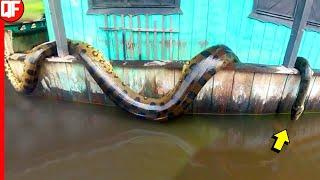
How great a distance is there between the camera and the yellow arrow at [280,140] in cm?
526

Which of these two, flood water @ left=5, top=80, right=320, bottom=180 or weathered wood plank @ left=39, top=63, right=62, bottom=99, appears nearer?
flood water @ left=5, top=80, right=320, bottom=180

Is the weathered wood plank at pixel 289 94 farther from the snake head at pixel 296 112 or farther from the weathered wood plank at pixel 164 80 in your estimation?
the weathered wood plank at pixel 164 80

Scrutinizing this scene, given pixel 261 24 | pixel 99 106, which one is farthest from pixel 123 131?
pixel 261 24

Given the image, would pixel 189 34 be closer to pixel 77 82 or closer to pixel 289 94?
pixel 289 94

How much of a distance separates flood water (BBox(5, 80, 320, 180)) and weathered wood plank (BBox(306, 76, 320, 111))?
17 cm

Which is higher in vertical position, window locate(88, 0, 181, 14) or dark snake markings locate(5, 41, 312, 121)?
window locate(88, 0, 181, 14)

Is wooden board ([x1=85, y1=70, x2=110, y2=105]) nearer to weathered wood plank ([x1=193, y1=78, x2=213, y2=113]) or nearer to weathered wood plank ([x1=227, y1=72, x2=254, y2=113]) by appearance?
weathered wood plank ([x1=193, y1=78, x2=213, y2=113])

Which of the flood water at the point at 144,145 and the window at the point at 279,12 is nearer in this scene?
the flood water at the point at 144,145

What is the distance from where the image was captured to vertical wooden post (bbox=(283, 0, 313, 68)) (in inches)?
194

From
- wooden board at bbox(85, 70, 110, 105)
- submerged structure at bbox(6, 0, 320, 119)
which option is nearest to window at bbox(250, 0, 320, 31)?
submerged structure at bbox(6, 0, 320, 119)

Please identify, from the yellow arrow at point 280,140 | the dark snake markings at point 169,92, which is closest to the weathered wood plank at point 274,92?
the dark snake markings at point 169,92

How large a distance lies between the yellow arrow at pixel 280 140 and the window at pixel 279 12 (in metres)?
1.87

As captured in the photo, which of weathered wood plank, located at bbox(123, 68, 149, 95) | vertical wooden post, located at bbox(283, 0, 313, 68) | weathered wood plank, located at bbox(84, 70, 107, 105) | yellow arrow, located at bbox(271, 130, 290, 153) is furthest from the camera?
weathered wood plank, located at bbox(84, 70, 107, 105)

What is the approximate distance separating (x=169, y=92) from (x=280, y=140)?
2.01 metres
